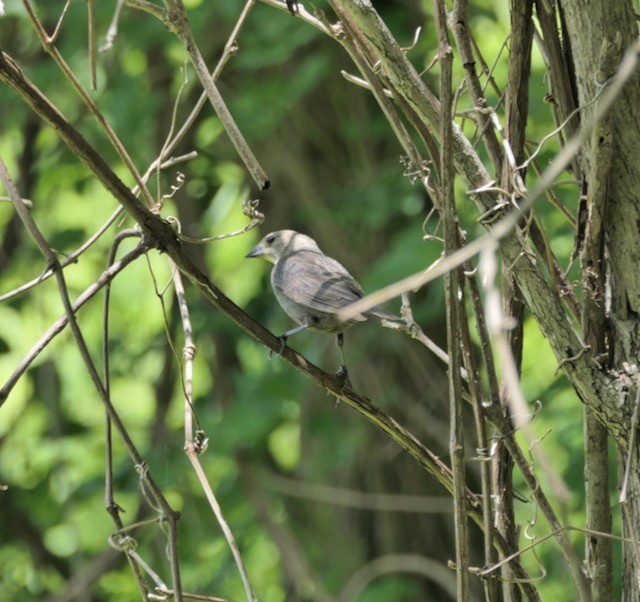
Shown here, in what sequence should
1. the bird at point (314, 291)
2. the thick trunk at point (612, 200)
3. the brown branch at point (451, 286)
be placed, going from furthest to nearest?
1. the bird at point (314, 291)
2. the thick trunk at point (612, 200)
3. the brown branch at point (451, 286)

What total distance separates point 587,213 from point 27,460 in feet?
18.9

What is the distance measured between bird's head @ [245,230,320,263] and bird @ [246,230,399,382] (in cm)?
16

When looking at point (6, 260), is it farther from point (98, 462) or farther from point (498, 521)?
point (498, 521)

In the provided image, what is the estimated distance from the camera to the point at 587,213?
213 centimetres

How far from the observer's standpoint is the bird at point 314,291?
4.20 m

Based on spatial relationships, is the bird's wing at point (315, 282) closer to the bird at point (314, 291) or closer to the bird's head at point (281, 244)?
the bird at point (314, 291)

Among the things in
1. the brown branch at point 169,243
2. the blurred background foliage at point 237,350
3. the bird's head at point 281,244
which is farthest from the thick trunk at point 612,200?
the bird's head at point 281,244

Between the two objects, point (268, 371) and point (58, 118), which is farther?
point (268, 371)

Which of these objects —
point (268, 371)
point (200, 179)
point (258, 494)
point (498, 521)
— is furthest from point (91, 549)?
point (498, 521)

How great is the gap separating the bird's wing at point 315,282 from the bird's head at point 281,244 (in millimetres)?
298

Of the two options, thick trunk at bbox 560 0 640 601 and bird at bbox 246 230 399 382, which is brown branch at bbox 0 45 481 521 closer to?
thick trunk at bbox 560 0 640 601

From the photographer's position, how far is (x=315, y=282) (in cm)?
447

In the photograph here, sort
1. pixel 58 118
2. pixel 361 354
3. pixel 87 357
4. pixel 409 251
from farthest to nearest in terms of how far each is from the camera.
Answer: pixel 361 354 < pixel 409 251 < pixel 87 357 < pixel 58 118

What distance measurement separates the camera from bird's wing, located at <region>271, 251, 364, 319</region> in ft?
13.8
